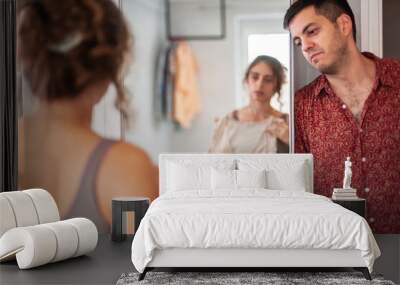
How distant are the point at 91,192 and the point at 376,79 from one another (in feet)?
10.7

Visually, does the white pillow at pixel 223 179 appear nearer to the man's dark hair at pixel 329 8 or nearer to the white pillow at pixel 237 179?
the white pillow at pixel 237 179

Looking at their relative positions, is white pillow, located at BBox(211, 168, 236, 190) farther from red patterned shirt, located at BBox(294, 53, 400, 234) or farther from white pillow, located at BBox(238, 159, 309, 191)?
red patterned shirt, located at BBox(294, 53, 400, 234)

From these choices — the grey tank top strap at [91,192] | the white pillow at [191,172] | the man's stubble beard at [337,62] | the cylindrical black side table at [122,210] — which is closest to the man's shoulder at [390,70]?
the man's stubble beard at [337,62]

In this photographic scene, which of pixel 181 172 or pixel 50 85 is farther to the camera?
pixel 50 85

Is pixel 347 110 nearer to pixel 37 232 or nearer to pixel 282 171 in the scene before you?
pixel 282 171

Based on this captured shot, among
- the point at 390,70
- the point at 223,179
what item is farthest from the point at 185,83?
the point at 390,70

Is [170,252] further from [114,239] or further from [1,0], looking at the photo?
[1,0]

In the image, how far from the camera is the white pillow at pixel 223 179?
627 centimetres

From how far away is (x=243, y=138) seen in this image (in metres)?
6.90

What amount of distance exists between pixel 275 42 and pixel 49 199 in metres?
2.84

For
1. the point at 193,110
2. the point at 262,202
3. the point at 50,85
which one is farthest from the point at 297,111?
the point at 50,85

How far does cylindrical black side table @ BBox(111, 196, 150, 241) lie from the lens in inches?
252

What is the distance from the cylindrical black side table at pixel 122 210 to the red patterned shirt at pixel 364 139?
1793 mm

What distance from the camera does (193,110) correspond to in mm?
6934
